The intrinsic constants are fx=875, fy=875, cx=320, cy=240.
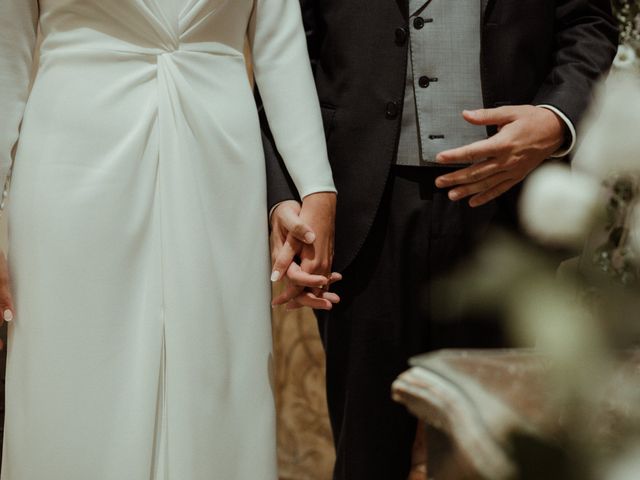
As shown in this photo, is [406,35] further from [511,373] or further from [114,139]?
[511,373]

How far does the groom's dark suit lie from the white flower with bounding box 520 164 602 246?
1.04 metres

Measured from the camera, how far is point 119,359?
1.31m

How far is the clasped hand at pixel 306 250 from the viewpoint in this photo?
4.65 ft

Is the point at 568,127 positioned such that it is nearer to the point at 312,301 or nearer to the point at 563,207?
the point at 312,301

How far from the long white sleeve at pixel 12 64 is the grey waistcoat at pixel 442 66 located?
2.06 feet

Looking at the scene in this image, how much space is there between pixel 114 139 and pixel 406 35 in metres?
0.53

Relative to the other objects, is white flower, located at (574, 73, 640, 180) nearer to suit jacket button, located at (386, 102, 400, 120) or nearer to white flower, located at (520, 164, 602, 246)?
white flower, located at (520, 164, 602, 246)

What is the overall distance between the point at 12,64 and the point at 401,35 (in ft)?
2.08

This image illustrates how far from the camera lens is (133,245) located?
1.33 m

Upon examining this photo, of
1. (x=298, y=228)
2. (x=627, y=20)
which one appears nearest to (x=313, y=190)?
(x=298, y=228)

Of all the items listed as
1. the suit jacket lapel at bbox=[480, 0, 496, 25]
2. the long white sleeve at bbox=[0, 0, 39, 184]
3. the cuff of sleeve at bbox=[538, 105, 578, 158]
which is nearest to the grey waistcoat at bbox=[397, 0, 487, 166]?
the suit jacket lapel at bbox=[480, 0, 496, 25]

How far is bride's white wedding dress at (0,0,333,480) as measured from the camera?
4.20ft

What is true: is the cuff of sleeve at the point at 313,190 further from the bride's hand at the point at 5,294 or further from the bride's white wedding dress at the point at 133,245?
the bride's hand at the point at 5,294

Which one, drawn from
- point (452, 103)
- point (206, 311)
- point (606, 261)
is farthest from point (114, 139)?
point (606, 261)
